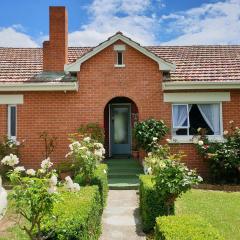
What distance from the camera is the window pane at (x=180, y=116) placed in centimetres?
1720

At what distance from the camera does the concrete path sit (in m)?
9.28

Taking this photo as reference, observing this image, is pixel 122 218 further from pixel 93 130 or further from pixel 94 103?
pixel 94 103

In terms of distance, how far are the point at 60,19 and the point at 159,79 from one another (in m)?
5.28

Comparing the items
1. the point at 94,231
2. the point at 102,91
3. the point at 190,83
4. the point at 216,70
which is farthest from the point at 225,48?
the point at 94,231

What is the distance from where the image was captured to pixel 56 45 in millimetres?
18094

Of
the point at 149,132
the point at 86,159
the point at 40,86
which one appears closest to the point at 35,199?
the point at 86,159

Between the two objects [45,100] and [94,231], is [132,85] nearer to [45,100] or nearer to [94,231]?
[45,100]

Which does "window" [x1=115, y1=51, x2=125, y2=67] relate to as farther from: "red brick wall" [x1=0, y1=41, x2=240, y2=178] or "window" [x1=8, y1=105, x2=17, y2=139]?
"window" [x1=8, y1=105, x2=17, y2=139]

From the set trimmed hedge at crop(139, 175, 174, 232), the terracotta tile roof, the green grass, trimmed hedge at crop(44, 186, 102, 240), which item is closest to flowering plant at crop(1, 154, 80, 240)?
trimmed hedge at crop(44, 186, 102, 240)

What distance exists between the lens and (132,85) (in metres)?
17.2

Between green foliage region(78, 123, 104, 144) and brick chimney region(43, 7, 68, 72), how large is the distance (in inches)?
119

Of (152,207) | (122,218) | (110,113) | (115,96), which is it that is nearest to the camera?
(152,207)

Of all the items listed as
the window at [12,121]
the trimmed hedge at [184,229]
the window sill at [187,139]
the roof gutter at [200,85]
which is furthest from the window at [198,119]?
the trimmed hedge at [184,229]

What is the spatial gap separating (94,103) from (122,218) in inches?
290
